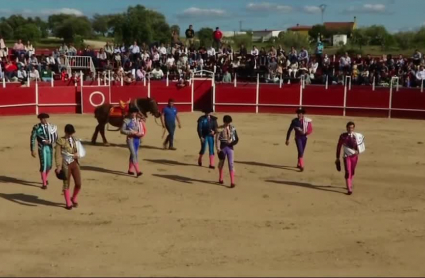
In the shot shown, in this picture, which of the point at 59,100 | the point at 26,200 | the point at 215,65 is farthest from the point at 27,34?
the point at 26,200

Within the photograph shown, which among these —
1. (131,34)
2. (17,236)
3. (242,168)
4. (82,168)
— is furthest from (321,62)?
(131,34)

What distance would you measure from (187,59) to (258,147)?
11434 millimetres

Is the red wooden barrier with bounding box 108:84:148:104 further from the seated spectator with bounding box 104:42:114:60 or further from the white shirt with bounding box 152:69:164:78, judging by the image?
the seated spectator with bounding box 104:42:114:60

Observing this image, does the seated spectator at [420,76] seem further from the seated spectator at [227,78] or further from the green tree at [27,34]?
the green tree at [27,34]

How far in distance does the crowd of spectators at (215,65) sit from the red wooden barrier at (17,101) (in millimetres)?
1785

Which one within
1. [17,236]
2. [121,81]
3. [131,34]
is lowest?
[17,236]

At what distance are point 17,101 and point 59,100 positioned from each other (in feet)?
4.73

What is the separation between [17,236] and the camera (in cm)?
780

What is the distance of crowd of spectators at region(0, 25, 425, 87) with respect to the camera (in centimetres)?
2327

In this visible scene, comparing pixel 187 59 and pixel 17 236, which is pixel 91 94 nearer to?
pixel 187 59

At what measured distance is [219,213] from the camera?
9.02 m

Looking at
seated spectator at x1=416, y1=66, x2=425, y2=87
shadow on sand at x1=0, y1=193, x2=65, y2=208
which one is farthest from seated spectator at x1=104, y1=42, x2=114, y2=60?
shadow on sand at x1=0, y1=193, x2=65, y2=208

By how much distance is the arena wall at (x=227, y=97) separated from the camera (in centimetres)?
2119

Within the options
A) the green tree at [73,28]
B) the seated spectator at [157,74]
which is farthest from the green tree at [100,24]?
the seated spectator at [157,74]
